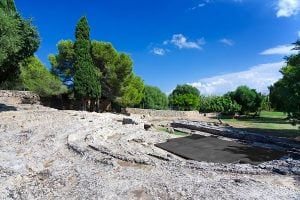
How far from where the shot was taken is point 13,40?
1794 cm

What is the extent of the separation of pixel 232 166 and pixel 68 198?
6684mm

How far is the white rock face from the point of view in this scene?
9000 mm

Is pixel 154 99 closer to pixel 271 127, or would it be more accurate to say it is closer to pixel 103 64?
pixel 103 64

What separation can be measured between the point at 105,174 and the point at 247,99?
49.3m

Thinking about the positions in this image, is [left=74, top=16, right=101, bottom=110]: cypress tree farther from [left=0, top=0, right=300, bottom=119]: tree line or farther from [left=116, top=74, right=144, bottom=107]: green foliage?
[left=116, top=74, right=144, bottom=107]: green foliage

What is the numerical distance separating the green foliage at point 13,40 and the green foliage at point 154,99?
162 feet

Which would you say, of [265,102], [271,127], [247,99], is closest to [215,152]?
[271,127]

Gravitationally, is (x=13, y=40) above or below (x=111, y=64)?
below

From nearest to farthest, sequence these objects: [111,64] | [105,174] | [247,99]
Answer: [105,174]
[111,64]
[247,99]

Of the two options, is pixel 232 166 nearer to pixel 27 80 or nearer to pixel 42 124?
pixel 42 124

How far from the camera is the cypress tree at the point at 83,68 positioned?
2959 cm

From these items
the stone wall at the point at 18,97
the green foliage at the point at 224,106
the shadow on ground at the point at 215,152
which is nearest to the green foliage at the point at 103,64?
the stone wall at the point at 18,97

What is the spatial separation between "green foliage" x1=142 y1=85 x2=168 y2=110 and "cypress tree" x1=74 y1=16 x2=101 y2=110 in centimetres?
3958

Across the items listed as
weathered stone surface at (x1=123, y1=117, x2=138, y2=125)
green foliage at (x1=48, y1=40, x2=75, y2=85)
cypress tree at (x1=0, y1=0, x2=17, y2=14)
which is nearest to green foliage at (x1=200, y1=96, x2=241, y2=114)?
green foliage at (x1=48, y1=40, x2=75, y2=85)
